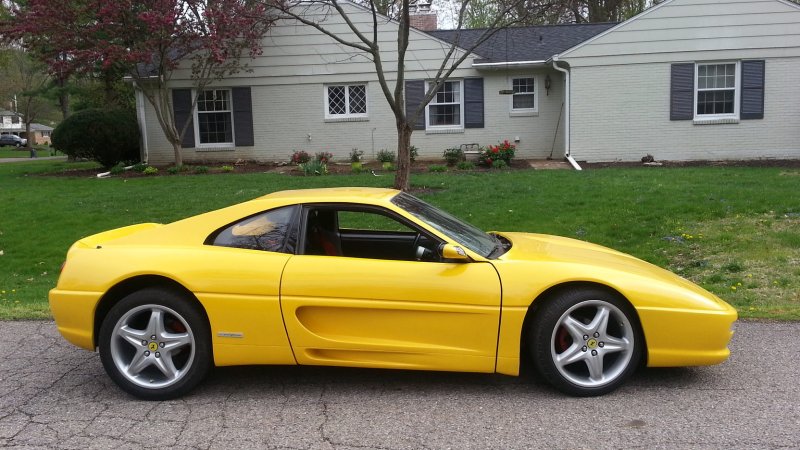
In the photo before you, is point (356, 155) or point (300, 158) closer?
point (356, 155)

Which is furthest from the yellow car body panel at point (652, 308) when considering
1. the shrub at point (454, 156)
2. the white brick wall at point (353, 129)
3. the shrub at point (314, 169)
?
the white brick wall at point (353, 129)

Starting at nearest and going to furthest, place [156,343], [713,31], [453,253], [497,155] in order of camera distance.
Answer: [453,253], [156,343], [497,155], [713,31]

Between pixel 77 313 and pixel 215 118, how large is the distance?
16648 mm

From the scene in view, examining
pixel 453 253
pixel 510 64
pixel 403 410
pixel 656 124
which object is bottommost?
pixel 403 410

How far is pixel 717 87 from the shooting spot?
17516 mm

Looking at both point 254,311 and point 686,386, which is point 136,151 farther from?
point 686,386

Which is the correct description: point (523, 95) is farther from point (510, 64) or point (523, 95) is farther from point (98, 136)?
point (98, 136)

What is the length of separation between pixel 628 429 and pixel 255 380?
2.40 m

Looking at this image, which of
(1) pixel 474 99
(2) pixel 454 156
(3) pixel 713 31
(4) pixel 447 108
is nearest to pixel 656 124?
(3) pixel 713 31

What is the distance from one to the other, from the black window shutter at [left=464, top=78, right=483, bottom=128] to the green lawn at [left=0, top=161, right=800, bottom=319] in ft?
13.5

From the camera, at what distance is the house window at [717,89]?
17.5 meters

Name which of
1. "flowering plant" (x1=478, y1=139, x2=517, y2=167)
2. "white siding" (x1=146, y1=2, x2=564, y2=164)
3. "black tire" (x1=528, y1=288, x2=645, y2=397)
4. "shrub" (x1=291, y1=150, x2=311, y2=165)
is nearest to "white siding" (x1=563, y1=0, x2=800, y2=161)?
"white siding" (x1=146, y1=2, x2=564, y2=164)

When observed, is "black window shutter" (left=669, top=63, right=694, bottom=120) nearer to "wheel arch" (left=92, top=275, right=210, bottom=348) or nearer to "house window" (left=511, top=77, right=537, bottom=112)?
"house window" (left=511, top=77, right=537, bottom=112)

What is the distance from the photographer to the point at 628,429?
143 inches
